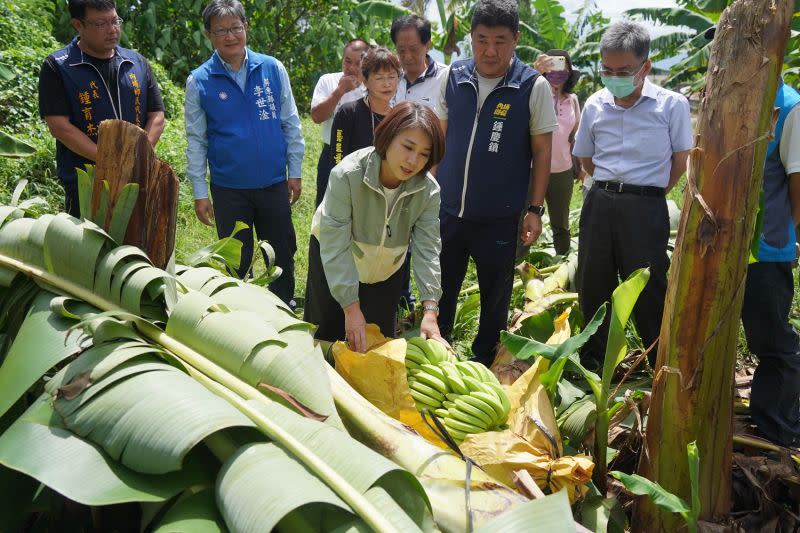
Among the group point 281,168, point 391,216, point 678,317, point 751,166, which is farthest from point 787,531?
point 281,168

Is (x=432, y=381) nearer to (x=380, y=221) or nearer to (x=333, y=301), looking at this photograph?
(x=380, y=221)

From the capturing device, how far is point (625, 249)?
12.0 feet

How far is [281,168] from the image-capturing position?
4254 mm

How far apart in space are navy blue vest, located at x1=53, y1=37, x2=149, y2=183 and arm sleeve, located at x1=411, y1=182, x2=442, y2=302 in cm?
194

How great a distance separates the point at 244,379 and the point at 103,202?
776 mm

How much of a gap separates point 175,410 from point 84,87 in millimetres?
2881

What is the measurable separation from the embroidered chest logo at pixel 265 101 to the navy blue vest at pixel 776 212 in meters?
2.70

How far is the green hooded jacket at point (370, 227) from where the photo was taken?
9.09 feet

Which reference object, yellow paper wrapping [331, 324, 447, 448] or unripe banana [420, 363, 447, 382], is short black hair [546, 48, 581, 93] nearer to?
unripe banana [420, 363, 447, 382]

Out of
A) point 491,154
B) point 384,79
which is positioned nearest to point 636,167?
point 491,154

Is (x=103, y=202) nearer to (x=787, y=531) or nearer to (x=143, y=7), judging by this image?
(x=787, y=531)

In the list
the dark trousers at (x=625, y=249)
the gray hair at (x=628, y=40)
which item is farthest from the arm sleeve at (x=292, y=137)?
the gray hair at (x=628, y=40)

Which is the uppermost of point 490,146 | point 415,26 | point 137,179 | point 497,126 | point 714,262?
point 415,26

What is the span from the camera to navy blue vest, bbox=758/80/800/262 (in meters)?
2.85
